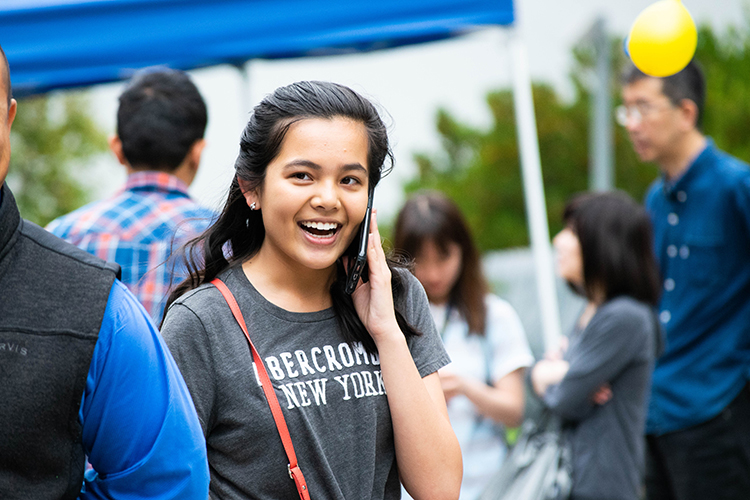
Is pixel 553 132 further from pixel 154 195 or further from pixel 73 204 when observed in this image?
pixel 154 195

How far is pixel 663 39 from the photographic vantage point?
284cm

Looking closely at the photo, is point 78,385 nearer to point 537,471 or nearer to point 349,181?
point 349,181

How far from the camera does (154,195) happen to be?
242 cm

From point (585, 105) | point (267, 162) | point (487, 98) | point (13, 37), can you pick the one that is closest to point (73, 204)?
point (487, 98)

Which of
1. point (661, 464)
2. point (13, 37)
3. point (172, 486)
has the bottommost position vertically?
point (661, 464)

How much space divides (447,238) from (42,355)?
2.03 meters

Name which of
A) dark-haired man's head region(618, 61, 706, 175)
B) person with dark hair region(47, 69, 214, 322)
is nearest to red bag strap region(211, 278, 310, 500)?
person with dark hair region(47, 69, 214, 322)

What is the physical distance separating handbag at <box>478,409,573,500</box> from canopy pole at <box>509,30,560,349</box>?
56 centimetres

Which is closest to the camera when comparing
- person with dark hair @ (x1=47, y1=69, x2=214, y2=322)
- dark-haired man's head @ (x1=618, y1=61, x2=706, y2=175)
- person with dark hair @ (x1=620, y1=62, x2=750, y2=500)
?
person with dark hair @ (x1=47, y1=69, x2=214, y2=322)

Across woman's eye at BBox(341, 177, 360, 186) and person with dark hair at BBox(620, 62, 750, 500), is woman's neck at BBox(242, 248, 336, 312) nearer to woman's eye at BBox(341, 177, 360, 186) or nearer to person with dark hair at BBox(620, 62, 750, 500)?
woman's eye at BBox(341, 177, 360, 186)

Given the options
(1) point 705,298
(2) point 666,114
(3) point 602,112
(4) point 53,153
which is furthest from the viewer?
(4) point 53,153

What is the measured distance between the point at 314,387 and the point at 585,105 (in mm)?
13849

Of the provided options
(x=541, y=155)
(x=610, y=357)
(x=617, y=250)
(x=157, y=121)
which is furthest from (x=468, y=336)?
(x=541, y=155)

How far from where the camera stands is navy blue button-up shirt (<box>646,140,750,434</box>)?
2994 mm
